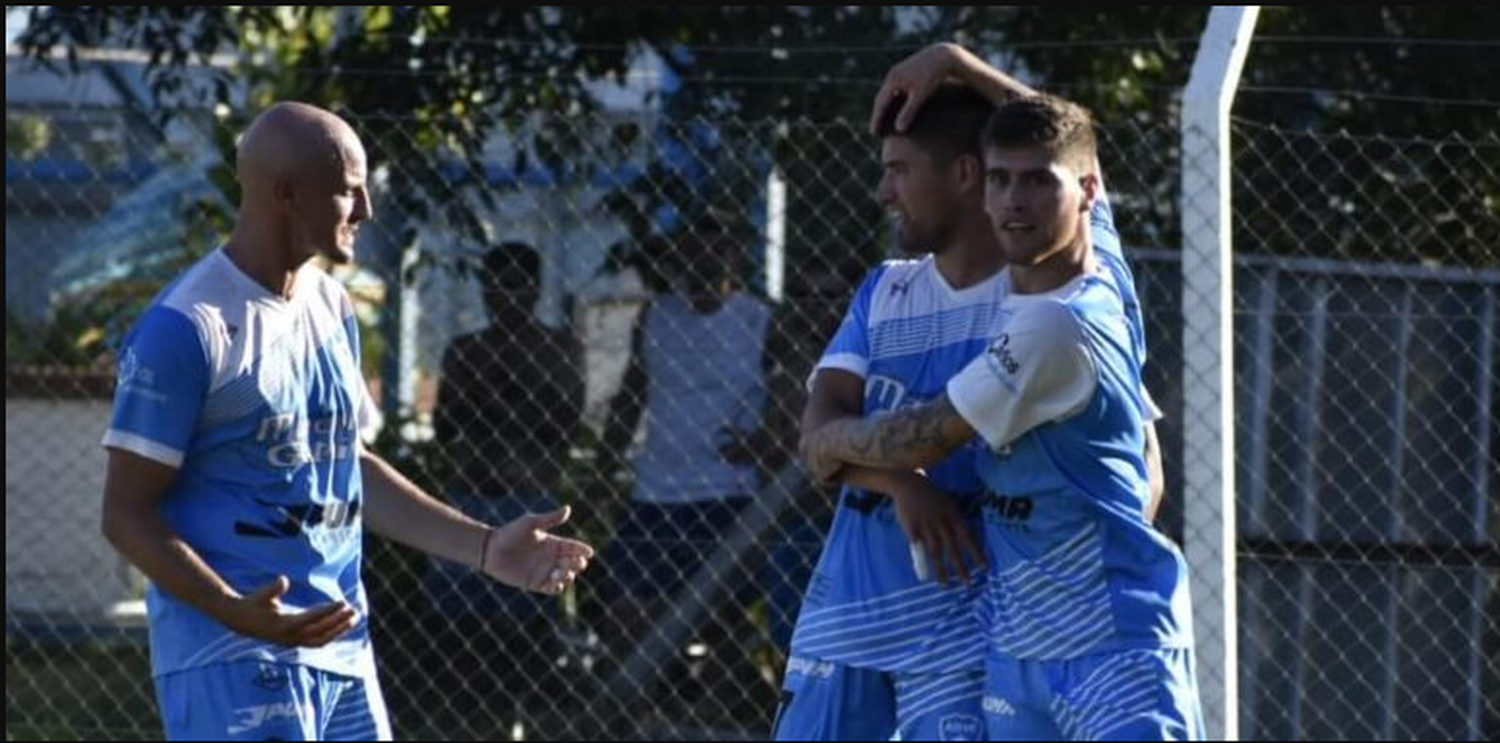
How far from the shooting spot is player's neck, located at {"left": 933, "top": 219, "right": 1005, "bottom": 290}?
498cm

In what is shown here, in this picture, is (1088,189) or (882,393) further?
(882,393)

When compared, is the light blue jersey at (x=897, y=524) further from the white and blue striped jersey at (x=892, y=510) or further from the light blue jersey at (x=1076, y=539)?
the light blue jersey at (x=1076, y=539)

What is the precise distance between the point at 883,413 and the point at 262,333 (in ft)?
3.55

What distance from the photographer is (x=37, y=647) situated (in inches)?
333

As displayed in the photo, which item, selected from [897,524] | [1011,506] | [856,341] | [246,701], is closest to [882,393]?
[856,341]

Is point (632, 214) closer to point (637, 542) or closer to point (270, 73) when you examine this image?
point (637, 542)

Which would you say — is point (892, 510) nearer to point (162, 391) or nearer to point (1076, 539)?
point (1076, 539)

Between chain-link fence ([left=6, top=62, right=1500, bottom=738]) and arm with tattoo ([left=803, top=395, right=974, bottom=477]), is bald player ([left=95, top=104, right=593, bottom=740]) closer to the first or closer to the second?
arm with tattoo ([left=803, top=395, right=974, bottom=477])

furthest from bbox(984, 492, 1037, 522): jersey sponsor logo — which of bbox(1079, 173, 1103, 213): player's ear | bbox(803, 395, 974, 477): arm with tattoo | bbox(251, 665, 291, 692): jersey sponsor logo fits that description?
bbox(251, 665, 291, 692): jersey sponsor logo

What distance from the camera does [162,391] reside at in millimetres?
4668

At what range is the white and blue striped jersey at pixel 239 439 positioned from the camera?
469 cm

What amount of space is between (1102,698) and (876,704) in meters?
0.55

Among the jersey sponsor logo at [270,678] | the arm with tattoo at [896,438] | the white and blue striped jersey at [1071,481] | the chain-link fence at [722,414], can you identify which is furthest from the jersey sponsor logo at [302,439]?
the chain-link fence at [722,414]

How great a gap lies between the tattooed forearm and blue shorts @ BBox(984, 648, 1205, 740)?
380mm
